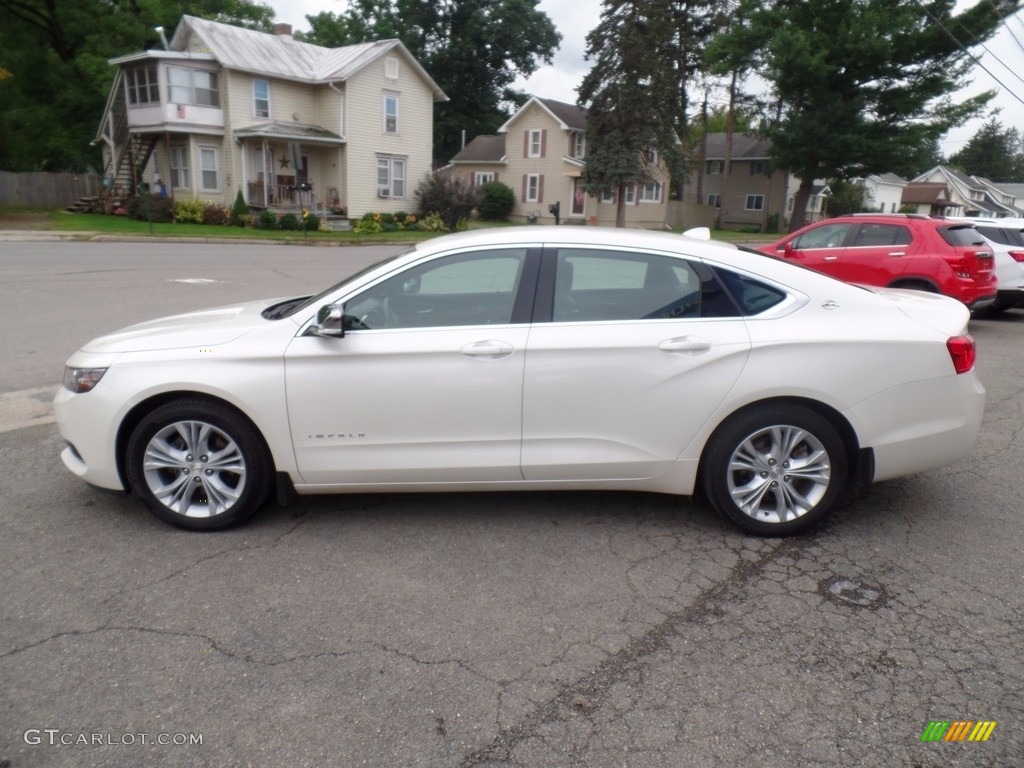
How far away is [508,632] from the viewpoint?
347 cm

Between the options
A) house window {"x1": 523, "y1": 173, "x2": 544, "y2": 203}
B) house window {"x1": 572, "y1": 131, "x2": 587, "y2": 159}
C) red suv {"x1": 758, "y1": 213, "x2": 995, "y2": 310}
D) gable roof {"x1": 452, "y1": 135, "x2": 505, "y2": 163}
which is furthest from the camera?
gable roof {"x1": 452, "y1": 135, "x2": 505, "y2": 163}

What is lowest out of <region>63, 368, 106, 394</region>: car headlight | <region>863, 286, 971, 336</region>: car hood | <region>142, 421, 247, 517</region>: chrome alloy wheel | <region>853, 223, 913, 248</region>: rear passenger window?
<region>142, 421, 247, 517</region>: chrome alloy wheel

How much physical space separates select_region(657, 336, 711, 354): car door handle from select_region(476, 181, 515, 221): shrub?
42.0 metres

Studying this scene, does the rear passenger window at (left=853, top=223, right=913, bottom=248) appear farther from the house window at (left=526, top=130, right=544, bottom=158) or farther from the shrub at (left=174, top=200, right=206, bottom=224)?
the house window at (left=526, top=130, right=544, bottom=158)

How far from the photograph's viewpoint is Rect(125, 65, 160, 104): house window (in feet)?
108

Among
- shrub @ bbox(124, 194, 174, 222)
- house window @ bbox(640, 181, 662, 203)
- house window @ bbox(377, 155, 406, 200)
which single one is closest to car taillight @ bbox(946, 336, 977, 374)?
shrub @ bbox(124, 194, 174, 222)

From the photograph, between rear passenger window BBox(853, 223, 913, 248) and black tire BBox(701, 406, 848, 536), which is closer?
black tire BBox(701, 406, 848, 536)

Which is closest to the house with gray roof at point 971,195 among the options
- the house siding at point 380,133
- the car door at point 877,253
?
the house siding at point 380,133

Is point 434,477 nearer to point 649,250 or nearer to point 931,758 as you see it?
point 649,250

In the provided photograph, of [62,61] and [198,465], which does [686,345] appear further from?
[62,61]

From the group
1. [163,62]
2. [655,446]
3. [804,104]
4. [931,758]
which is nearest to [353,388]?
[655,446]

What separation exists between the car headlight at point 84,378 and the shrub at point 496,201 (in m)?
41.8

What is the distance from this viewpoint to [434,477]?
4359 millimetres

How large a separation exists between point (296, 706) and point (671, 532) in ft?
7.68
